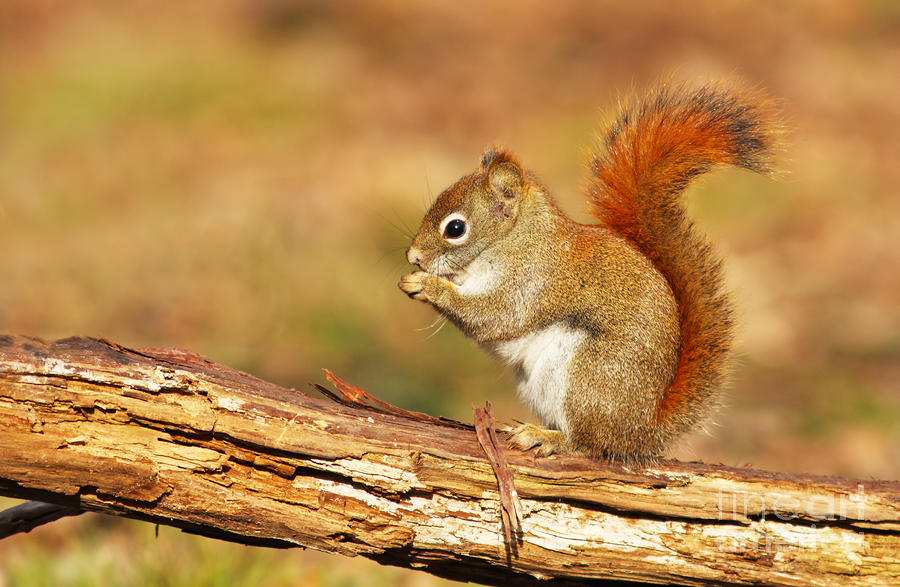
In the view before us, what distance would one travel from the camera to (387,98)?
680cm

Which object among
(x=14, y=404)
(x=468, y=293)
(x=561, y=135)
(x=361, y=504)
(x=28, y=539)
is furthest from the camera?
(x=561, y=135)

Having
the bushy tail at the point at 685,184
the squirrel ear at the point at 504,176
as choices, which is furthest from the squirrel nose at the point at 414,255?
the bushy tail at the point at 685,184

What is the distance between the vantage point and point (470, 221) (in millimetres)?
2250

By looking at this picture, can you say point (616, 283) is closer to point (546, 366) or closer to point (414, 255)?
point (546, 366)

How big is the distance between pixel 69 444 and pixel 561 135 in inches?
201

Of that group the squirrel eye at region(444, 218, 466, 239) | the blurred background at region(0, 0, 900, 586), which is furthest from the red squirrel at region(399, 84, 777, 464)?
the blurred background at region(0, 0, 900, 586)

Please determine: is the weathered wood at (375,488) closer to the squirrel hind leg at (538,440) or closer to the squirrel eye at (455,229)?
the squirrel hind leg at (538,440)

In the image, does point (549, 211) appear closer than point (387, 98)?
Yes

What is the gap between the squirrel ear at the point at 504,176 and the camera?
224cm

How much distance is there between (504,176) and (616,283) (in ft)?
1.47

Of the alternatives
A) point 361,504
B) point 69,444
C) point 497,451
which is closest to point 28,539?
point 69,444

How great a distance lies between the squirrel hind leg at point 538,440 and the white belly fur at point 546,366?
0.03m

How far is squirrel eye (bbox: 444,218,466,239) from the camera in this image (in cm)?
225

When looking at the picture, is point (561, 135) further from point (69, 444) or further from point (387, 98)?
point (69, 444)
